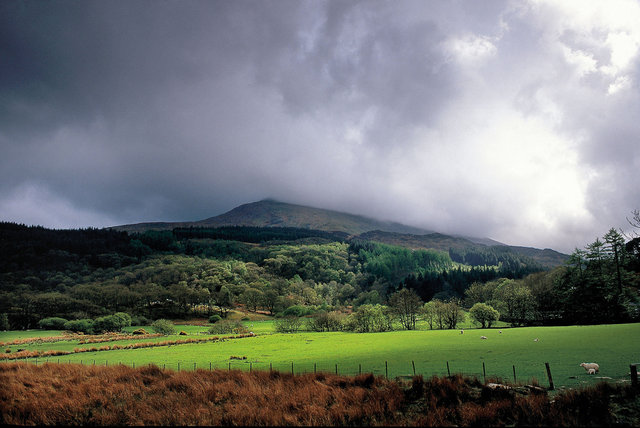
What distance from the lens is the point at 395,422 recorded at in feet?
47.5

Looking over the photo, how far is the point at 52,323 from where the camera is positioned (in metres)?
111

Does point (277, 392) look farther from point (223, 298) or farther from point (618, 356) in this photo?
point (223, 298)

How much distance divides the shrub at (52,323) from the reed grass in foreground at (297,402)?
112 meters

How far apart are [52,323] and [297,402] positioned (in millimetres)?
133860

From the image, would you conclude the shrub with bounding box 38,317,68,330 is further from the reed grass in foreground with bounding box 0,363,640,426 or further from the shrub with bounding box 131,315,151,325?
the reed grass in foreground with bounding box 0,363,640,426

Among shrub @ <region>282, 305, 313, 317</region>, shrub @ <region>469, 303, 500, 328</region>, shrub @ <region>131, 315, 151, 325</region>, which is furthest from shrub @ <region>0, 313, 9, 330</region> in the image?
shrub @ <region>469, 303, 500, 328</region>

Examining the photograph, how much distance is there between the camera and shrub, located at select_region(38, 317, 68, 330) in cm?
11019

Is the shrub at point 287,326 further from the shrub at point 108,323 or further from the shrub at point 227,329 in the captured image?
the shrub at point 108,323

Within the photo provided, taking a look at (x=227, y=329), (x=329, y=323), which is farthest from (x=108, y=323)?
(x=329, y=323)

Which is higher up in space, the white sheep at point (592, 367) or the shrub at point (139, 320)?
the white sheep at point (592, 367)

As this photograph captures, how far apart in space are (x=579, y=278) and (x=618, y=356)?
2383 inches

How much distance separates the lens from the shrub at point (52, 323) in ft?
362

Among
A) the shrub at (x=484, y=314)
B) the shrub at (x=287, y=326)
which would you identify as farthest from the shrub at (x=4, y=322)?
the shrub at (x=484, y=314)

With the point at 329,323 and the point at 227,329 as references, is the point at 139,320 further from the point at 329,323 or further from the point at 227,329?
the point at 329,323
